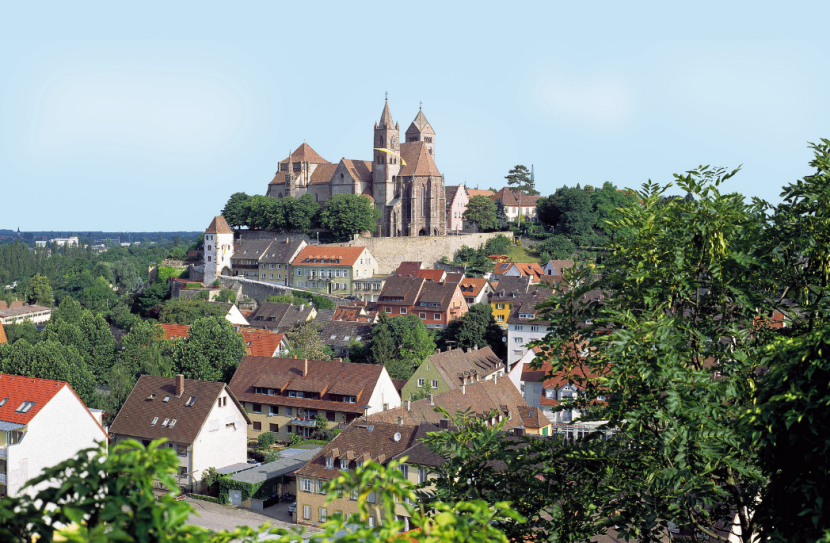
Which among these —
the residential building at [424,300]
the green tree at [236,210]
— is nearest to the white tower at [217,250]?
the green tree at [236,210]

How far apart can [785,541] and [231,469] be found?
97.5ft

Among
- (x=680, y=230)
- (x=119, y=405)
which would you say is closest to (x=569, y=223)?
(x=119, y=405)

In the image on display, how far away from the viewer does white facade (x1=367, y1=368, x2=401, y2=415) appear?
4003cm

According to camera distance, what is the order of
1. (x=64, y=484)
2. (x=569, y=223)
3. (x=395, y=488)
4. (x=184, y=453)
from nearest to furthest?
(x=64, y=484), (x=395, y=488), (x=184, y=453), (x=569, y=223)

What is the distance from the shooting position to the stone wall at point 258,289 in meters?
73.6

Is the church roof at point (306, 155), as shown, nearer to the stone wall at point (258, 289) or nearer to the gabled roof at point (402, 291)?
the stone wall at point (258, 289)

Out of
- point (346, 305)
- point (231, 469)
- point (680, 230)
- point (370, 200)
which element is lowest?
point (231, 469)

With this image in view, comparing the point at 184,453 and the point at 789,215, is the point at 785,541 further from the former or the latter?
the point at 184,453

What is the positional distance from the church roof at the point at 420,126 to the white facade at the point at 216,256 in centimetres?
2800

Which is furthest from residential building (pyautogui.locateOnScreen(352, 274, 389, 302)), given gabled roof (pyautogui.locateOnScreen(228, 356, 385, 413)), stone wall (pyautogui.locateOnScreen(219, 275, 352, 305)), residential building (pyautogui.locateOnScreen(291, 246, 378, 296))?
gabled roof (pyautogui.locateOnScreen(228, 356, 385, 413))

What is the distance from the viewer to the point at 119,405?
39656 mm

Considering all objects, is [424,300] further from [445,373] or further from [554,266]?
[445,373]

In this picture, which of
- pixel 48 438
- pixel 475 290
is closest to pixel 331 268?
pixel 475 290

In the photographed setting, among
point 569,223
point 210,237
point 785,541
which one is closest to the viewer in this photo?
point 785,541
